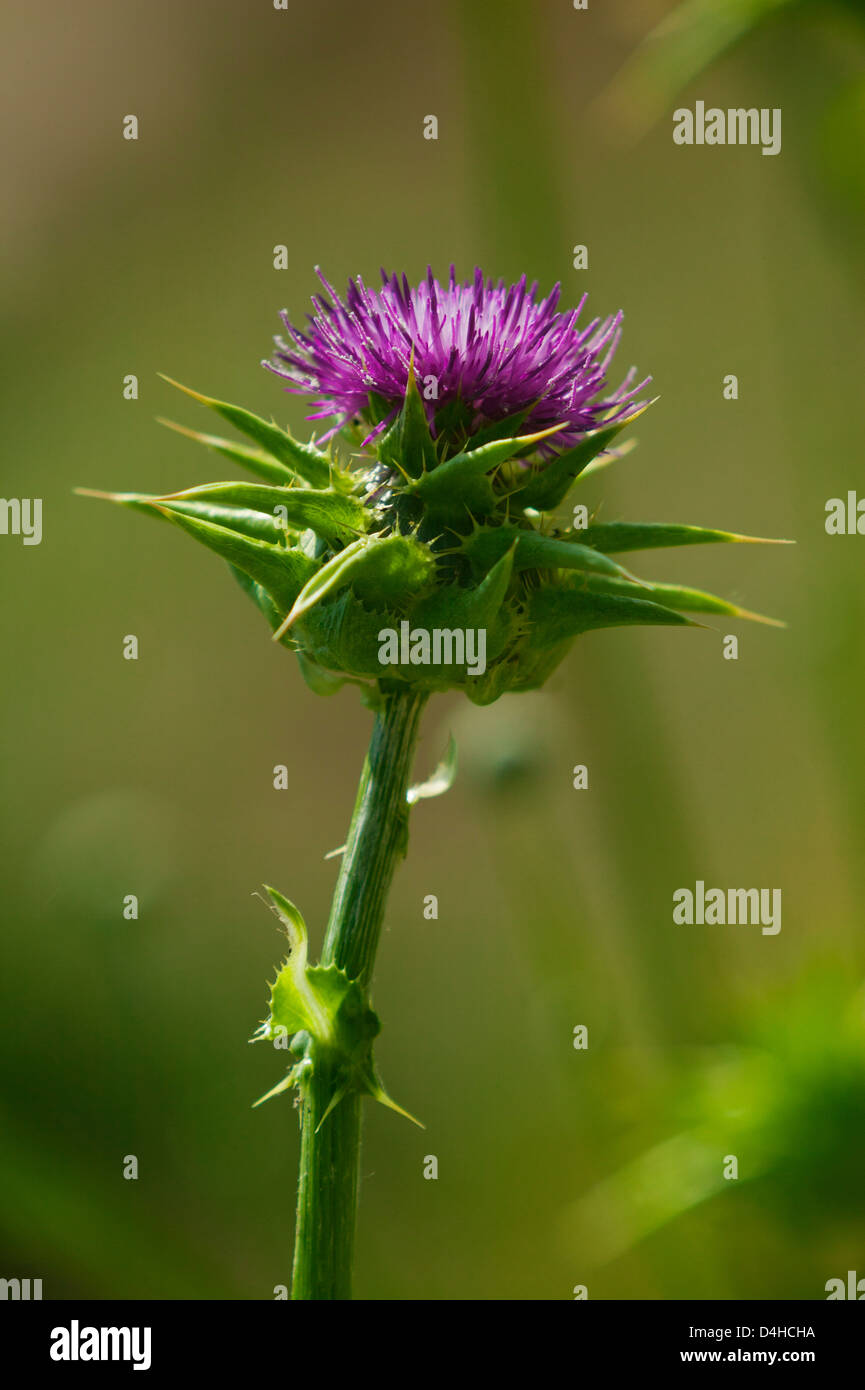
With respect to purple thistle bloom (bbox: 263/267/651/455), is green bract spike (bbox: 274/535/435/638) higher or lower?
lower

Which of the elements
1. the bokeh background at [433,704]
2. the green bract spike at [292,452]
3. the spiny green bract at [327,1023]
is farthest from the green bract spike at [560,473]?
the bokeh background at [433,704]

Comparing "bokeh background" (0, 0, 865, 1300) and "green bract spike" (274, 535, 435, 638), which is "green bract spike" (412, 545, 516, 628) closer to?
"green bract spike" (274, 535, 435, 638)

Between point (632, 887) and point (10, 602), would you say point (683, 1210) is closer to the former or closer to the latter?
point (632, 887)

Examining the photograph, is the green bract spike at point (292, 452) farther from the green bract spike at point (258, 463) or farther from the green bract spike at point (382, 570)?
the green bract spike at point (382, 570)

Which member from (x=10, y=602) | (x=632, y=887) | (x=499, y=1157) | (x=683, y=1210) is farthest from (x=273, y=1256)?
(x=10, y=602)

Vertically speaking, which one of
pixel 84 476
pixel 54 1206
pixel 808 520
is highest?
pixel 84 476

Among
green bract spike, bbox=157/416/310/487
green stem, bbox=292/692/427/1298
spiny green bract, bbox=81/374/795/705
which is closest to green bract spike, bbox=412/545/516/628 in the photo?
spiny green bract, bbox=81/374/795/705

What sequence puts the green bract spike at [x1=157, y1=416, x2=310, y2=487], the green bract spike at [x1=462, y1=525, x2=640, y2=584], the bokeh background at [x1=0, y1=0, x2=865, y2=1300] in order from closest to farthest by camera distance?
1. the green bract spike at [x1=462, y1=525, x2=640, y2=584]
2. the green bract spike at [x1=157, y1=416, x2=310, y2=487]
3. the bokeh background at [x1=0, y1=0, x2=865, y2=1300]
